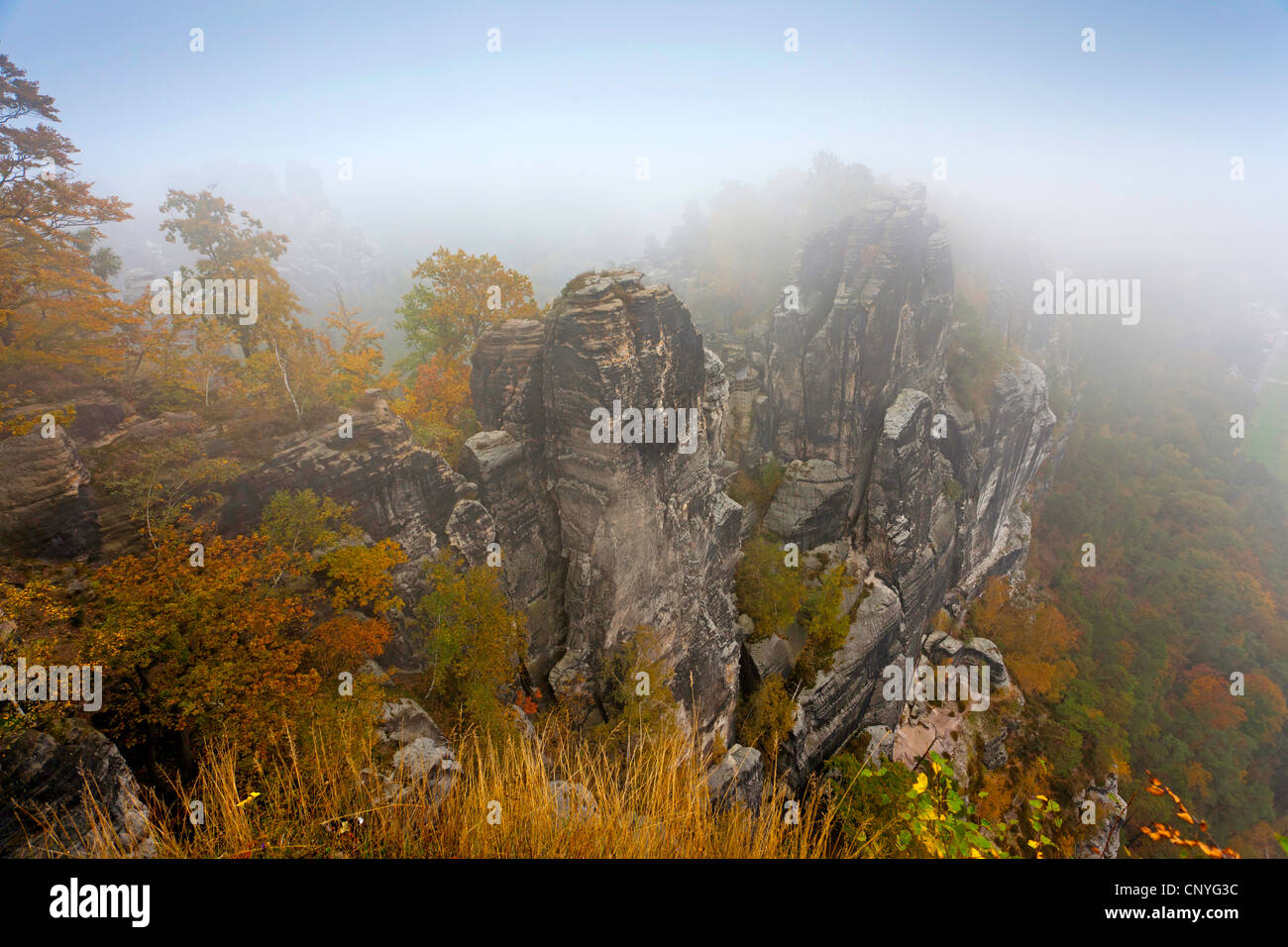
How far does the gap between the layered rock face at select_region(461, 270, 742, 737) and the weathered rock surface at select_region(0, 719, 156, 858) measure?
12.2m

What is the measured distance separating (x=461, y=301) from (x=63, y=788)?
21697 millimetres

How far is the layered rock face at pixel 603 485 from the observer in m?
17.0

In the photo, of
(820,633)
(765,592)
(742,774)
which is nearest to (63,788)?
(742,774)

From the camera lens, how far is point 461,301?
24.2 m

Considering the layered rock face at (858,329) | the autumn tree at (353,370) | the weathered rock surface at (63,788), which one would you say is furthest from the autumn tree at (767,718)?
the autumn tree at (353,370)

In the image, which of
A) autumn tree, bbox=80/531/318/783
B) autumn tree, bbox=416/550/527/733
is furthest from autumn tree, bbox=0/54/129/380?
autumn tree, bbox=416/550/527/733

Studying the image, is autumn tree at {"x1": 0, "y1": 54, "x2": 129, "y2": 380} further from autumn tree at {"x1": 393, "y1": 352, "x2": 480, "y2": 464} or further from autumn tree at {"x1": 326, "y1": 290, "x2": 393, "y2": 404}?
autumn tree at {"x1": 393, "y1": 352, "x2": 480, "y2": 464}

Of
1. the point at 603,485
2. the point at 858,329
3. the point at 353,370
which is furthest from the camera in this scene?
the point at 858,329

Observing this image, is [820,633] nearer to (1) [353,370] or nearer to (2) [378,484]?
(2) [378,484]

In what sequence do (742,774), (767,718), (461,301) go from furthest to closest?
(461,301)
(767,718)
(742,774)

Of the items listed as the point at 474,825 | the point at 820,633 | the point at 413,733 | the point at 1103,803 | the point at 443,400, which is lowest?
the point at 1103,803

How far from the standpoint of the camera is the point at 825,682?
82.1 feet

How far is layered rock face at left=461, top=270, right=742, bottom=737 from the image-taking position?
17.0m
